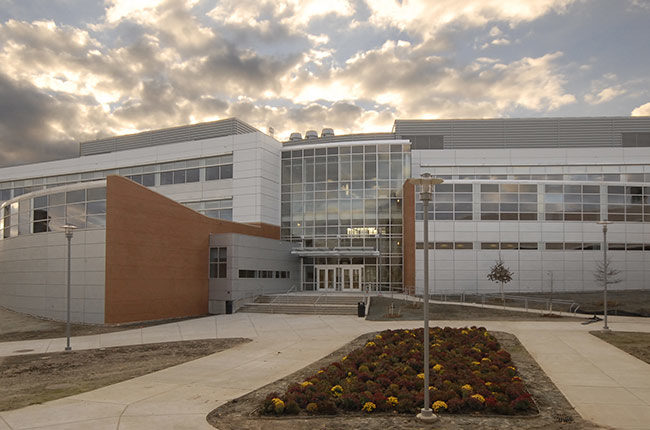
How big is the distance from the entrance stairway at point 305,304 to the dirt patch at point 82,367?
12950 mm

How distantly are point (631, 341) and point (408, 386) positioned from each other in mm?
14153

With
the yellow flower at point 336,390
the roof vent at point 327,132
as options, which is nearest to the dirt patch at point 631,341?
the yellow flower at point 336,390

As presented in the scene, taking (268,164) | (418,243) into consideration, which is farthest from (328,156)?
(418,243)

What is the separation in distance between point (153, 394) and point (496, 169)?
1830 inches

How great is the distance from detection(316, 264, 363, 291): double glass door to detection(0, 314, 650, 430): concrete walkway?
2005cm

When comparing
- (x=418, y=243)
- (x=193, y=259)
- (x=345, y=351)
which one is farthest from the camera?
(x=418, y=243)

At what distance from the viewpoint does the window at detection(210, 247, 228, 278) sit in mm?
40888

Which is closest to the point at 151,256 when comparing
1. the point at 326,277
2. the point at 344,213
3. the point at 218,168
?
the point at 218,168

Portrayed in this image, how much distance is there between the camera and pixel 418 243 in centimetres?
4700

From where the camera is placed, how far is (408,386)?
1397 centimetres

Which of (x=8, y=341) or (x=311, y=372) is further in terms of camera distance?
(x=8, y=341)

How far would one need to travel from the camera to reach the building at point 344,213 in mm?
35438

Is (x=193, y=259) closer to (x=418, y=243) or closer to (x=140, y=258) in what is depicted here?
(x=140, y=258)

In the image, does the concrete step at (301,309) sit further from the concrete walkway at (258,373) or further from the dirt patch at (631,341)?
the dirt patch at (631,341)
